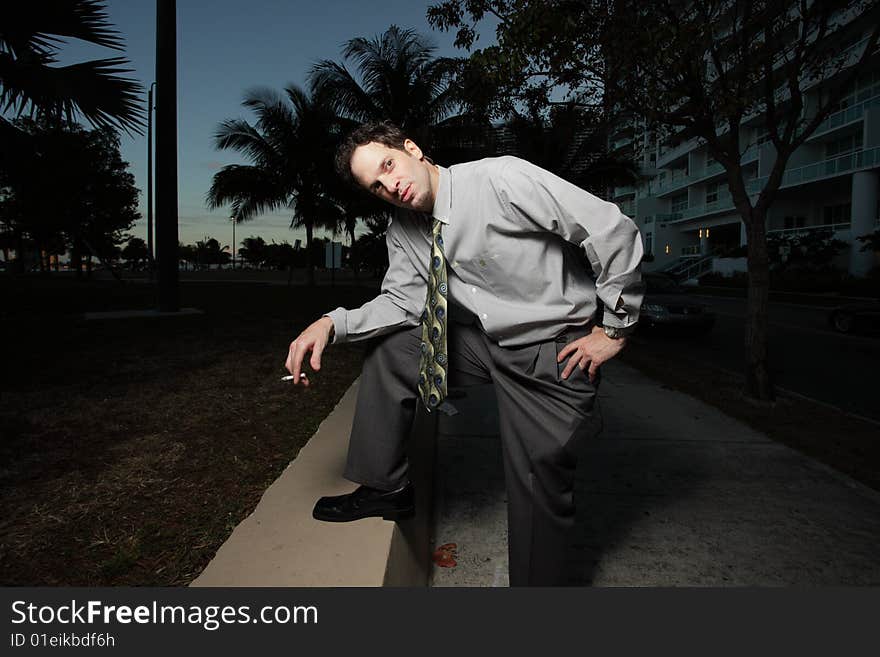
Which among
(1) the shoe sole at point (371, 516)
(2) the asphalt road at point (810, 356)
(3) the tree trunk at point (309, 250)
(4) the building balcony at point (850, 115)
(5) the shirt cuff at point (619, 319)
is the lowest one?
(2) the asphalt road at point (810, 356)

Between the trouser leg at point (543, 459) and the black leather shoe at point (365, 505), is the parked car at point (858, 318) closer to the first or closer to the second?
the trouser leg at point (543, 459)

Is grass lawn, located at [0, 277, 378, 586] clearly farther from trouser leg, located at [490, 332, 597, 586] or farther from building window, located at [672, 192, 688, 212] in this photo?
building window, located at [672, 192, 688, 212]

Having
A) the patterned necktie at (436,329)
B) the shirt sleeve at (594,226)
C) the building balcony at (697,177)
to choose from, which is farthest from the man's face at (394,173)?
the building balcony at (697,177)

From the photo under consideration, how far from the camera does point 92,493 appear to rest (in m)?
2.20

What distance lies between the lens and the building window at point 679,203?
4935 cm

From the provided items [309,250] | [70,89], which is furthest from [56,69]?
[309,250]

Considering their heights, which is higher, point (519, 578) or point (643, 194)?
point (643, 194)

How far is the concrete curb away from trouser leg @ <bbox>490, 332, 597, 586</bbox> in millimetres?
390

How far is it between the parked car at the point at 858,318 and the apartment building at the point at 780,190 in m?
4.20

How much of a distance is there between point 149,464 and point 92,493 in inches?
13.0

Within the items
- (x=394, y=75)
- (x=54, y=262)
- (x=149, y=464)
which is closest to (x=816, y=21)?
(x=149, y=464)

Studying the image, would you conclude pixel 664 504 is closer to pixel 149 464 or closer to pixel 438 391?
pixel 438 391

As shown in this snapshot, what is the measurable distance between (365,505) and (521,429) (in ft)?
1.88

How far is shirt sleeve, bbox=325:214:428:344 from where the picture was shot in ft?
6.15
